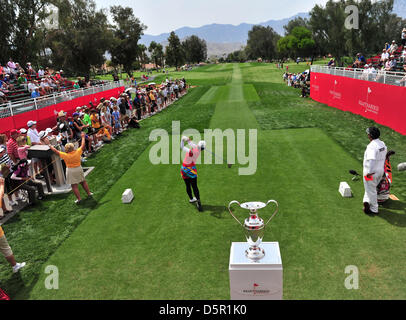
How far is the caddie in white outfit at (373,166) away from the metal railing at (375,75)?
351 inches

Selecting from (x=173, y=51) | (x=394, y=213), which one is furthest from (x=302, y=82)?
(x=173, y=51)

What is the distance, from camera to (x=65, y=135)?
515 inches

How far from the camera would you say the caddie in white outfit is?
7.05m

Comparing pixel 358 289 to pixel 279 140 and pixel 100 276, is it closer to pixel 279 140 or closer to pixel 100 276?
pixel 100 276

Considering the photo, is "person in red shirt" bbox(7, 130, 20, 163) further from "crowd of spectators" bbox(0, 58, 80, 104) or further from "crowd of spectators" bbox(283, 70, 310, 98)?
"crowd of spectators" bbox(283, 70, 310, 98)

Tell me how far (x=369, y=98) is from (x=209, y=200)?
13.4 m

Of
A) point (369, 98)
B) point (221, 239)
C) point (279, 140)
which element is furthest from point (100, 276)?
point (369, 98)

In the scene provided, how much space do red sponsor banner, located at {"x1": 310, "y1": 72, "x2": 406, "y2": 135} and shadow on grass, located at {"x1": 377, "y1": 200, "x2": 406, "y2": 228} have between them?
7.83 meters

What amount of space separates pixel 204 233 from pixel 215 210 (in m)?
1.20

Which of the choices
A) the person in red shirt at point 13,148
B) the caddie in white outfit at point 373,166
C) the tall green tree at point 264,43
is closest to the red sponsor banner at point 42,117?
the person in red shirt at point 13,148

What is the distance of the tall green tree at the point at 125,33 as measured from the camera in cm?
6438

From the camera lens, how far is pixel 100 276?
235 inches

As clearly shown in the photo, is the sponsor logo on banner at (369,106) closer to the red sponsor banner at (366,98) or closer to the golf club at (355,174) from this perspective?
the red sponsor banner at (366,98)
